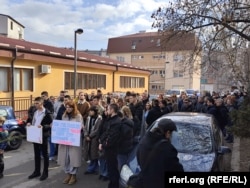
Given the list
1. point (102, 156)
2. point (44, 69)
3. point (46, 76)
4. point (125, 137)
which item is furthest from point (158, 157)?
point (46, 76)

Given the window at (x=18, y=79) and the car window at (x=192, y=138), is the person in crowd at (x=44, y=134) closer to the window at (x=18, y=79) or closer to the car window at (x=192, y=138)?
the car window at (x=192, y=138)

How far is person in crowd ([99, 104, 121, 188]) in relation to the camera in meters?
5.84

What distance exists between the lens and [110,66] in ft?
84.2

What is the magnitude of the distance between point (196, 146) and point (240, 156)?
159 inches

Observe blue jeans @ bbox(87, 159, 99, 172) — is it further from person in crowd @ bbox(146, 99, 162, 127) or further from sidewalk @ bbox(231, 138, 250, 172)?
sidewalk @ bbox(231, 138, 250, 172)

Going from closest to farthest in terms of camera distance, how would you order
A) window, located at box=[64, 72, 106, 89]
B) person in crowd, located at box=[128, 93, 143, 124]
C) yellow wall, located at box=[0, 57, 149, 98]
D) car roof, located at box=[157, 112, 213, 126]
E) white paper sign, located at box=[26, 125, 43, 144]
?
car roof, located at box=[157, 112, 213, 126], white paper sign, located at box=[26, 125, 43, 144], person in crowd, located at box=[128, 93, 143, 124], yellow wall, located at box=[0, 57, 149, 98], window, located at box=[64, 72, 106, 89]

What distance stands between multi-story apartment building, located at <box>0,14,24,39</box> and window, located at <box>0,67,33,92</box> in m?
28.0

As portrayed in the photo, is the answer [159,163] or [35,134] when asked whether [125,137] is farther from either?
[159,163]

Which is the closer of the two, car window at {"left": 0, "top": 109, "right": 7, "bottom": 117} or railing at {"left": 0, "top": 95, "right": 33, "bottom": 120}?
car window at {"left": 0, "top": 109, "right": 7, "bottom": 117}

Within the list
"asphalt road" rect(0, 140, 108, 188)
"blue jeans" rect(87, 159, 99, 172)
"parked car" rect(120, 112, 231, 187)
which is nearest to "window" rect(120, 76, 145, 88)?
"asphalt road" rect(0, 140, 108, 188)

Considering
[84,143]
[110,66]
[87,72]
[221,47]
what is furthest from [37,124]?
[110,66]

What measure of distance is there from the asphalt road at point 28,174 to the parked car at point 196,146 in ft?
5.40

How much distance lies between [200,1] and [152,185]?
310 inches

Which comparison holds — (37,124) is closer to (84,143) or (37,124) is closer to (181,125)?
(84,143)
